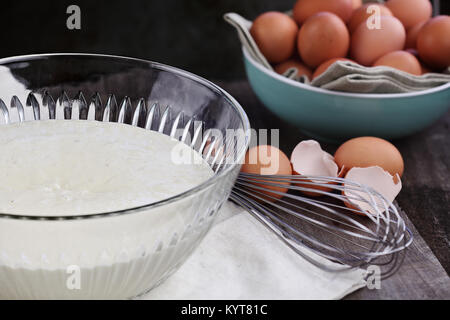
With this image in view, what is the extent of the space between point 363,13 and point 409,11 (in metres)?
0.13

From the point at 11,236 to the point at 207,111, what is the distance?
0.38m

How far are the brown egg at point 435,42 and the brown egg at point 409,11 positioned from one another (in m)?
0.08

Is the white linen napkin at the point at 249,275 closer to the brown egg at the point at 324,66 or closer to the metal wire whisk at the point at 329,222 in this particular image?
the metal wire whisk at the point at 329,222

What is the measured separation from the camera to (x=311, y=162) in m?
1.01

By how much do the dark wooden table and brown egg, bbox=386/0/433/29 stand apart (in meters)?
0.22

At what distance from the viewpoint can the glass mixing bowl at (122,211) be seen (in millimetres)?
604

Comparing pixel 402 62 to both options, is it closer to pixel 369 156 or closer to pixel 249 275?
pixel 369 156

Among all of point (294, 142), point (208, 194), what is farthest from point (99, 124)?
point (294, 142)

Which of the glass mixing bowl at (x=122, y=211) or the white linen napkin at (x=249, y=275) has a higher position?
the glass mixing bowl at (x=122, y=211)

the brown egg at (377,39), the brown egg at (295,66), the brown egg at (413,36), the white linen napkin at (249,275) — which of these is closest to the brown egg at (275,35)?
the brown egg at (295,66)
